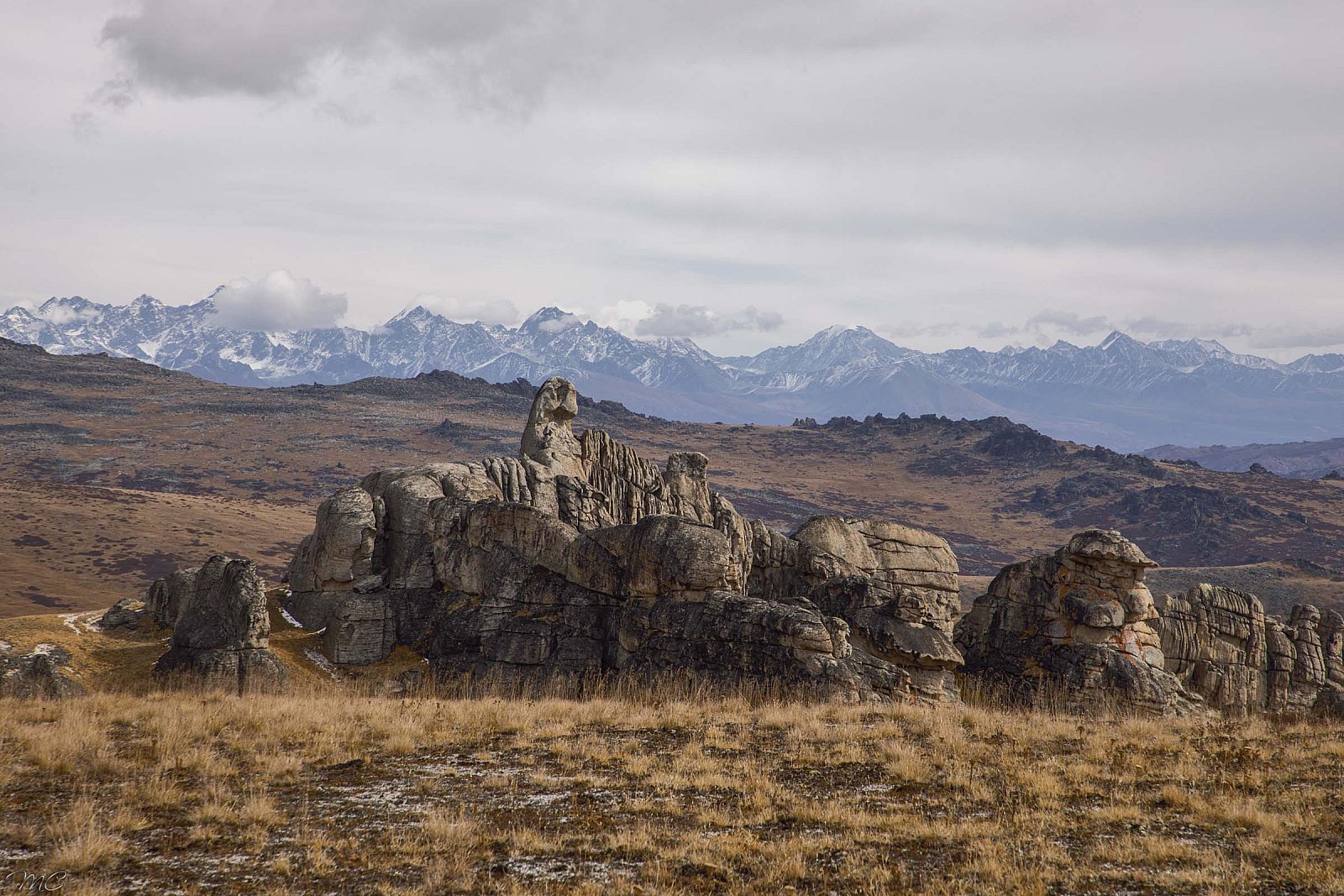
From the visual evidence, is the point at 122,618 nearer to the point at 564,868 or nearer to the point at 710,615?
the point at 710,615

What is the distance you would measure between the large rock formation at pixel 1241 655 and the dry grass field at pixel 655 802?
1618cm

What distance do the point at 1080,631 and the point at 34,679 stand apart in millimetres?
Answer: 30379

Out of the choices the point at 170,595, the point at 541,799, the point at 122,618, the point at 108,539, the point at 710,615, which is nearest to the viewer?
the point at 541,799

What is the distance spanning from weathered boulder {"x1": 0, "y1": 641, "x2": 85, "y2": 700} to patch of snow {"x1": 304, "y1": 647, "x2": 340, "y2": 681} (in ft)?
23.3

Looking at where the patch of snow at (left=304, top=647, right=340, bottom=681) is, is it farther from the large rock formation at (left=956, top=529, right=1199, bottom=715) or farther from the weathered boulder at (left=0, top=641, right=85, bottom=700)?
the large rock formation at (left=956, top=529, right=1199, bottom=715)

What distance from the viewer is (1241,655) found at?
3741 centimetres

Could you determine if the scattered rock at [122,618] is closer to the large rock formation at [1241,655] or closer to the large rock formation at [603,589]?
the large rock formation at [603,589]

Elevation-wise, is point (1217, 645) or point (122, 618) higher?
point (1217, 645)

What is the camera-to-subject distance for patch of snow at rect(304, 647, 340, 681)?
108ft

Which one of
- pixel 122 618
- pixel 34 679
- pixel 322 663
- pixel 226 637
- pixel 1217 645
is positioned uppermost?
pixel 1217 645

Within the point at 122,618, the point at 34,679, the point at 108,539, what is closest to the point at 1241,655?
the point at 34,679

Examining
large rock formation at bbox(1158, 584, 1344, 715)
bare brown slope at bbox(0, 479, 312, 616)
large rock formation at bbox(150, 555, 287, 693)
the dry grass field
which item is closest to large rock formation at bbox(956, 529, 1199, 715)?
large rock formation at bbox(1158, 584, 1344, 715)

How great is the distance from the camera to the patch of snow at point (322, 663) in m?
32.8

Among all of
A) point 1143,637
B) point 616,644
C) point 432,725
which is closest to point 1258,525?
point 1143,637
